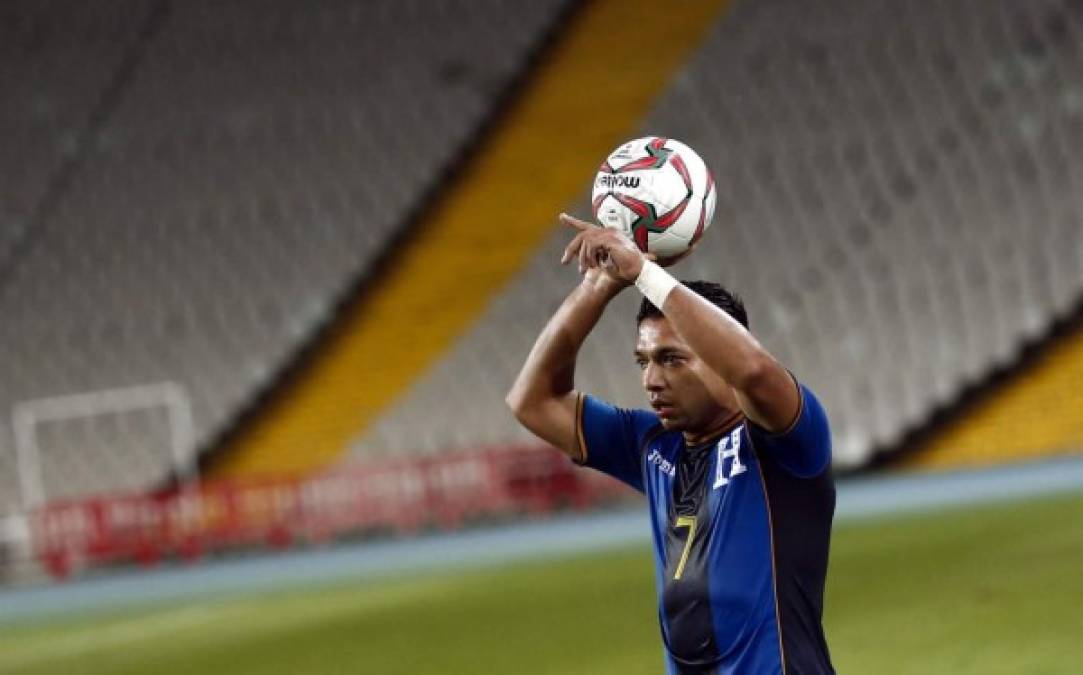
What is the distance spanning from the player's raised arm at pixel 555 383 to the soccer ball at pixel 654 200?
21 centimetres

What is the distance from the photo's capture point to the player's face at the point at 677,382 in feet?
→ 12.9

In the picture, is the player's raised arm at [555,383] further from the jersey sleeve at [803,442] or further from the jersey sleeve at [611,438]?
the jersey sleeve at [803,442]

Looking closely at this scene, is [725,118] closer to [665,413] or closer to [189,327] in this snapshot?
[189,327]

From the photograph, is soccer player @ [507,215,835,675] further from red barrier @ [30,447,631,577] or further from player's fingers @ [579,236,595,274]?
red barrier @ [30,447,631,577]

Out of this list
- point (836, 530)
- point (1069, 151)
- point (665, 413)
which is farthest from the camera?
point (1069, 151)

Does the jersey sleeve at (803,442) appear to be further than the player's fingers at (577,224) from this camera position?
No

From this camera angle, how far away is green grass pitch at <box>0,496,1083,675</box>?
351 inches

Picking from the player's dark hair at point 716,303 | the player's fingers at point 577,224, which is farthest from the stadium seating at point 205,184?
the player's dark hair at point 716,303

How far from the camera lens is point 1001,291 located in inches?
759

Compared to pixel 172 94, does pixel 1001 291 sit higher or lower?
lower

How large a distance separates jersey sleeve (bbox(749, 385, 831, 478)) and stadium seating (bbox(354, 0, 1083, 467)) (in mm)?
15516

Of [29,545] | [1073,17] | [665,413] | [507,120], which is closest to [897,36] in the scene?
[1073,17]

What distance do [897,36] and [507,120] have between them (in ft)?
19.1

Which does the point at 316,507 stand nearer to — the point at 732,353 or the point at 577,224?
the point at 577,224
